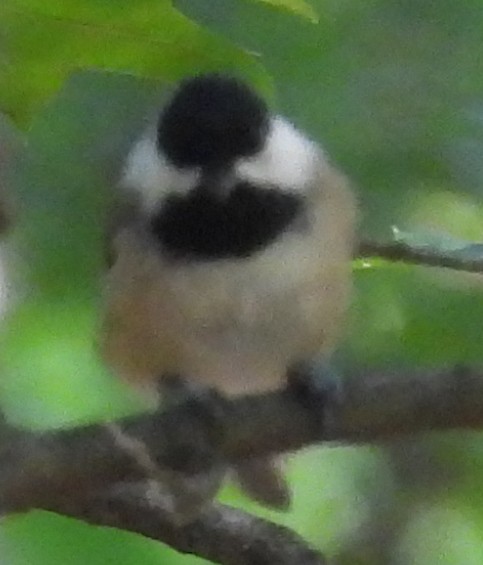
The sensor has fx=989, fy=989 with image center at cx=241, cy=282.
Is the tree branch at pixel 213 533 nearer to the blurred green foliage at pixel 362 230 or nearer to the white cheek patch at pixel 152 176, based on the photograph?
the blurred green foliage at pixel 362 230

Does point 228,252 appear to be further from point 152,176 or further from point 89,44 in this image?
point 89,44

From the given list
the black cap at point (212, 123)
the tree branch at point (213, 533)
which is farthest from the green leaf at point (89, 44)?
the tree branch at point (213, 533)

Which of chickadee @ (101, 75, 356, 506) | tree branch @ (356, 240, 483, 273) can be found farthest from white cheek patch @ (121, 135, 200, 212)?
tree branch @ (356, 240, 483, 273)

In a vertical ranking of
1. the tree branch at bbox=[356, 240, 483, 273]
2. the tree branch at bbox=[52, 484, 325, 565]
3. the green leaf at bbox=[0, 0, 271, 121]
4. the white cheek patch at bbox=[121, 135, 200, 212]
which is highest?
the white cheek patch at bbox=[121, 135, 200, 212]

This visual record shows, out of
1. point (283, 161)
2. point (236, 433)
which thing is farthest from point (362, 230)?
point (236, 433)

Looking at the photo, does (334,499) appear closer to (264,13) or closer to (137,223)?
(137,223)

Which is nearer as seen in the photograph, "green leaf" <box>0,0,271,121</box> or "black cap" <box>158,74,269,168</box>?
"green leaf" <box>0,0,271,121</box>

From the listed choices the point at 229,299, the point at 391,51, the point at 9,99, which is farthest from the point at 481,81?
the point at 9,99

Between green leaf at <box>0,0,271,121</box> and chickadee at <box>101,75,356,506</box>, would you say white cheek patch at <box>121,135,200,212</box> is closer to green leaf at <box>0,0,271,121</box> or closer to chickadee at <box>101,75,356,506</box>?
chickadee at <box>101,75,356,506</box>
